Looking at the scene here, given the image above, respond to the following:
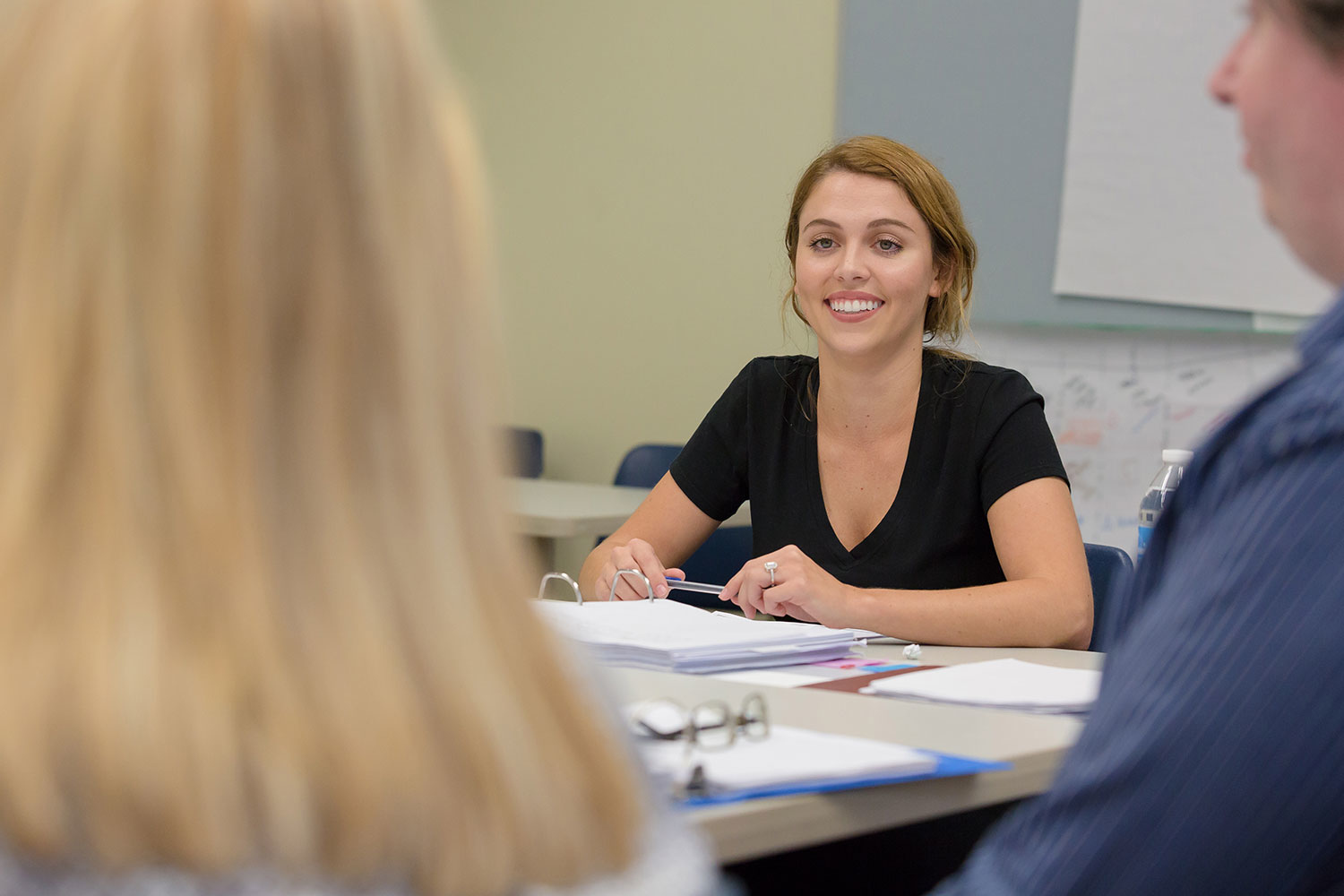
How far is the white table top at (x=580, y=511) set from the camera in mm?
2689

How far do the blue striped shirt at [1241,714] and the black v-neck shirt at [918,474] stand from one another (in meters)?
1.30

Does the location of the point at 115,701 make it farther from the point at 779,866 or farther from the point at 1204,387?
the point at 1204,387

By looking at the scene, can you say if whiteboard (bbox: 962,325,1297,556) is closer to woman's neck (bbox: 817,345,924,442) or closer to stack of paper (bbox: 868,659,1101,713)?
woman's neck (bbox: 817,345,924,442)

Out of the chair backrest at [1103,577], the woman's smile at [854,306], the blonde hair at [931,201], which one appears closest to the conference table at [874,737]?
the chair backrest at [1103,577]

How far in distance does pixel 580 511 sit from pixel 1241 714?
7.25 feet

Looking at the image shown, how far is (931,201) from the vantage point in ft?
7.16

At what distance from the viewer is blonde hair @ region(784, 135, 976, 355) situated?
2.18 meters

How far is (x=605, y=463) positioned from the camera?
170 inches

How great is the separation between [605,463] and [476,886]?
12.7 feet

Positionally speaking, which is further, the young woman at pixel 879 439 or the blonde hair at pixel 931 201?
the blonde hair at pixel 931 201

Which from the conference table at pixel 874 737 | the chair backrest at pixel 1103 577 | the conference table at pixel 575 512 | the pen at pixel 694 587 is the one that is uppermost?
the conference table at pixel 874 737

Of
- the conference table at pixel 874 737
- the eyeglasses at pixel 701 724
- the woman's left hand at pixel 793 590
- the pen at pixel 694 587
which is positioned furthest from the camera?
the pen at pixel 694 587

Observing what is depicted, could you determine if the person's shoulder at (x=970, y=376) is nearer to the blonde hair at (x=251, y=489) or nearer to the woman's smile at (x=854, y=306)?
the woman's smile at (x=854, y=306)

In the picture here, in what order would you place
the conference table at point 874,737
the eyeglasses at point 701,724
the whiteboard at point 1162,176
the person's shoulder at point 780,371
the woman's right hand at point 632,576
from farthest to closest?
the whiteboard at point 1162,176, the person's shoulder at point 780,371, the woman's right hand at point 632,576, the eyeglasses at point 701,724, the conference table at point 874,737
